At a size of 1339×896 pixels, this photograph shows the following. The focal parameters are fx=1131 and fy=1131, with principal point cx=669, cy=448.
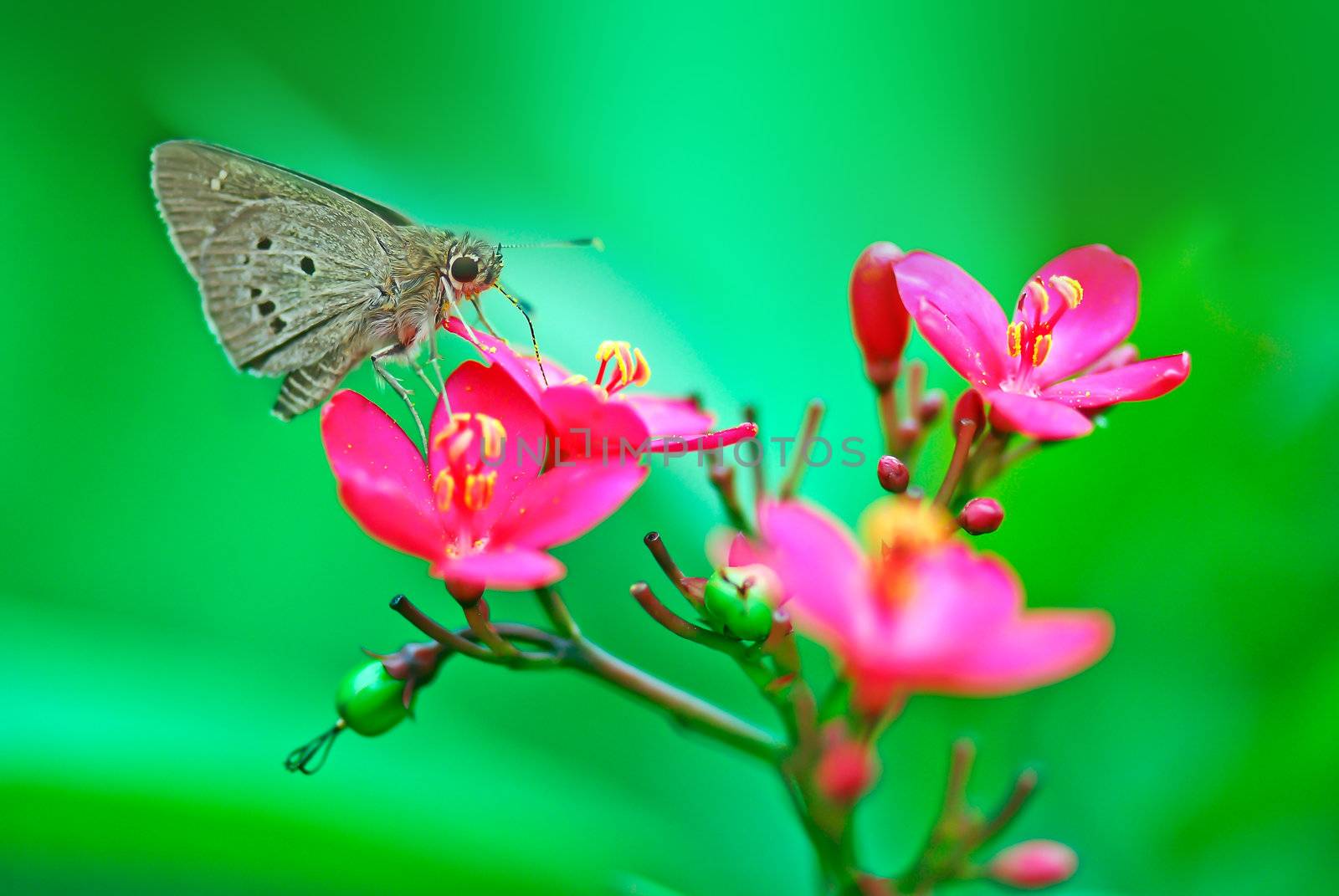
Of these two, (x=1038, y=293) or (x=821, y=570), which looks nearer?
→ (x=821, y=570)

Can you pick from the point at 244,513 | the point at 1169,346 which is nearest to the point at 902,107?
the point at 1169,346

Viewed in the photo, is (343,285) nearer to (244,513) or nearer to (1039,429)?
(244,513)

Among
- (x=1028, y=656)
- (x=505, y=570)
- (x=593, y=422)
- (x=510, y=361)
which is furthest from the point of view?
(x=510, y=361)

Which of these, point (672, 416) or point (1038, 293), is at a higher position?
point (1038, 293)

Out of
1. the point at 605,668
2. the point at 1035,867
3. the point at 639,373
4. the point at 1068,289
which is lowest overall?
the point at 1035,867

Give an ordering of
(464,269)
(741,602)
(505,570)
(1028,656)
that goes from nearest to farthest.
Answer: (1028,656) → (505,570) → (741,602) → (464,269)

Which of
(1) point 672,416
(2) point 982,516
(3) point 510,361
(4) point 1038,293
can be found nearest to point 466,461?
(3) point 510,361

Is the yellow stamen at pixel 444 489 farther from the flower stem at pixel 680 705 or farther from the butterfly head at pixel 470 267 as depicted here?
the butterfly head at pixel 470 267

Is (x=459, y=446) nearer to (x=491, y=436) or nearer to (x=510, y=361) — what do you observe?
(x=491, y=436)

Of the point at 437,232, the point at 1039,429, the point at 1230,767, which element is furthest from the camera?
the point at 437,232
